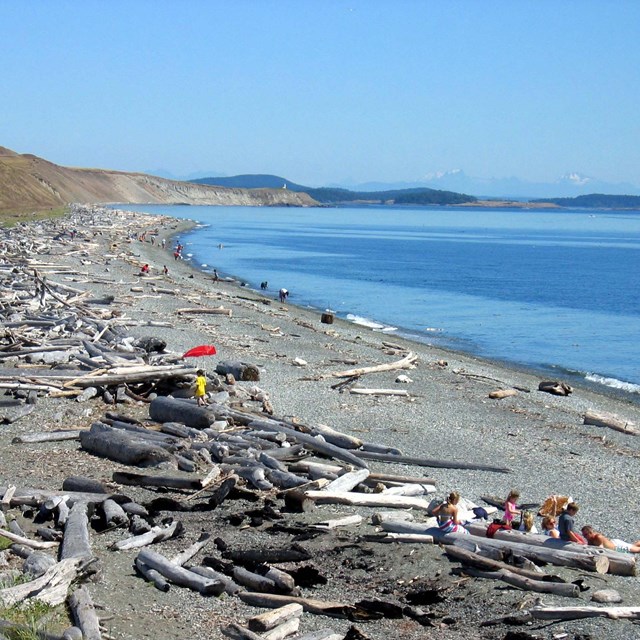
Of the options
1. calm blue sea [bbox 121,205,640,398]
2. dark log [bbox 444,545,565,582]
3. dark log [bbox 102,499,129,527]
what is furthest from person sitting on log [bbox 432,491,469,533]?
calm blue sea [bbox 121,205,640,398]

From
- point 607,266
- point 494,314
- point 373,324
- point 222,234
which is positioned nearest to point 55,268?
point 373,324

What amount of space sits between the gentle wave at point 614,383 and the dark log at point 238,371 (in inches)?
517

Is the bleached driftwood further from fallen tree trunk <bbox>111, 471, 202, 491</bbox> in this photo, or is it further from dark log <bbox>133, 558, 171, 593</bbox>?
dark log <bbox>133, 558, 171, 593</bbox>

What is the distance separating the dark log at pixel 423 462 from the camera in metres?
14.1

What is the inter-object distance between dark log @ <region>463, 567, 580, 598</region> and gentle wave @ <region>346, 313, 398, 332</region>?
2873cm

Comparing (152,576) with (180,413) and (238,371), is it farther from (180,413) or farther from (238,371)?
(238,371)

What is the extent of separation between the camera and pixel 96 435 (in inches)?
522

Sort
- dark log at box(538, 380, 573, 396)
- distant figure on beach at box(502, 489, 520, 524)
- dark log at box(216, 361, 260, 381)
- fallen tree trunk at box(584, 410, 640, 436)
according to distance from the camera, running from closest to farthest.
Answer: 1. distant figure on beach at box(502, 489, 520, 524)
2. fallen tree trunk at box(584, 410, 640, 436)
3. dark log at box(216, 361, 260, 381)
4. dark log at box(538, 380, 573, 396)

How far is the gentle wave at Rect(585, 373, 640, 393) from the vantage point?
89.2ft

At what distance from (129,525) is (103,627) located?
2766 mm

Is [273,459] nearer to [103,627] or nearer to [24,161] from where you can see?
[103,627]

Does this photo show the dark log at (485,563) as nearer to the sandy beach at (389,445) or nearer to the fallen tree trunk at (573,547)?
the sandy beach at (389,445)

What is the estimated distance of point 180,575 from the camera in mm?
8711

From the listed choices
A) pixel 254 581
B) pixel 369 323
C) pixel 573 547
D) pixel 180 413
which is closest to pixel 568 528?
pixel 573 547
